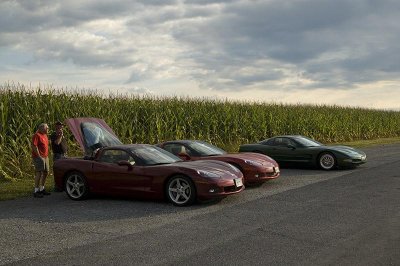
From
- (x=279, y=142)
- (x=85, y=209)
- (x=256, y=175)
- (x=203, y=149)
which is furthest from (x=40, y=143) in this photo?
(x=279, y=142)

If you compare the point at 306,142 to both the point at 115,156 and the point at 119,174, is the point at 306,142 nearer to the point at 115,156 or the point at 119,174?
the point at 115,156

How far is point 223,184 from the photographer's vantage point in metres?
9.82

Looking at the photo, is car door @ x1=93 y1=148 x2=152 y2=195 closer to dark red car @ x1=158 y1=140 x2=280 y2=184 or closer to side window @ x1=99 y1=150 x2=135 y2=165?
side window @ x1=99 y1=150 x2=135 y2=165

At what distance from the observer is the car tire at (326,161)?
1633 centimetres

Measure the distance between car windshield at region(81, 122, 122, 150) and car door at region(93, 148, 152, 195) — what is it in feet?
4.97

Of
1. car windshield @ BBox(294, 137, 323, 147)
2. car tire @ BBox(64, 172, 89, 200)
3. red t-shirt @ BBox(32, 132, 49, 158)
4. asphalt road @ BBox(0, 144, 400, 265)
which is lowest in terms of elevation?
asphalt road @ BBox(0, 144, 400, 265)

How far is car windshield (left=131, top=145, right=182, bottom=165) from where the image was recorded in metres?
10.6

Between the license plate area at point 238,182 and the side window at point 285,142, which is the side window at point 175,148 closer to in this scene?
the license plate area at point 238,182

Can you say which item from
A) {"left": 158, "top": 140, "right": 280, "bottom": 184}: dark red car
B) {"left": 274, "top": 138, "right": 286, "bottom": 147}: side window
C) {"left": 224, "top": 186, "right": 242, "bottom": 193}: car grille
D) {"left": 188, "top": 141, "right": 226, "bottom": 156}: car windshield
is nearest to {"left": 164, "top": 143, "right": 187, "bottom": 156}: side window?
{"left": 158, "top": 140, "right": 280, "bottom": 184}: dark red car

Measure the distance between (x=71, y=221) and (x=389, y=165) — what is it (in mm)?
12192

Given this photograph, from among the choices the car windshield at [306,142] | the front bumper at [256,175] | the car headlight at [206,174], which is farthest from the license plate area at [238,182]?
the car windshield at [306,142]

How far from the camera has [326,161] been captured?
16438 mm

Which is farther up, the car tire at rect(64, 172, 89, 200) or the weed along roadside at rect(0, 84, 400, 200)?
the weed along roadside at rect(0, 84, 400, 200)

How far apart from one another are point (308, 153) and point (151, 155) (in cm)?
755
